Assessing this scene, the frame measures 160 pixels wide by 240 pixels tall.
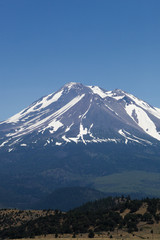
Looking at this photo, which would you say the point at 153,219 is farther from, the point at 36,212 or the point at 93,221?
the point at 36,212

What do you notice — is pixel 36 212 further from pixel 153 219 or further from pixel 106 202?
pixel 153 219

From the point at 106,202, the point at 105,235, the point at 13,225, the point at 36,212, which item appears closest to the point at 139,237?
the point at 105,235

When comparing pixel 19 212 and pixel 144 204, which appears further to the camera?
pixel 19 212

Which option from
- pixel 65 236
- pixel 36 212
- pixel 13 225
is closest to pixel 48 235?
pixel 65 236

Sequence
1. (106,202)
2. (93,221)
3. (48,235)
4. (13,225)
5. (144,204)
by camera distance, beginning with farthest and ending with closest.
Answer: (106,202) < (13,225) < (144,204) < (93,221) < (48,235)

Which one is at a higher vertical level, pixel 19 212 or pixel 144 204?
pixel 19 212

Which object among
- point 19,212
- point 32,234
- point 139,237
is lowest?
point 139,237

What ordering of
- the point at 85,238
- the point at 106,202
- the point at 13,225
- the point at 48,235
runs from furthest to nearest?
the point at 106,202 → the point at 13,225 → the point at 48,235 → the point at 85,238

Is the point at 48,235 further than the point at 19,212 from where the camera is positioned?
No

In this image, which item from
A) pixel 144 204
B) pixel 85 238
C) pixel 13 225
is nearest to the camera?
pixel 85 238
